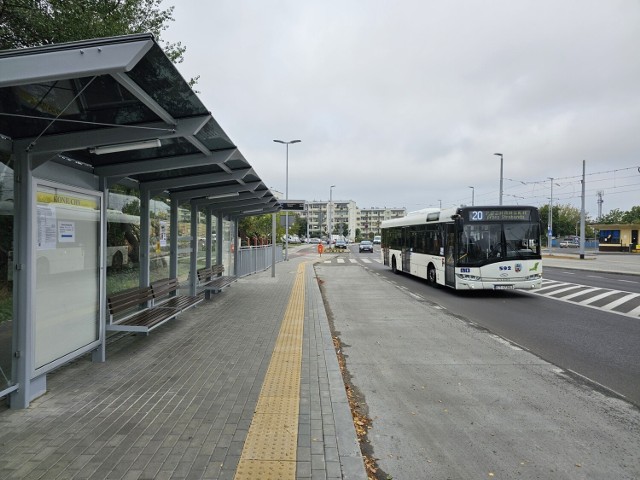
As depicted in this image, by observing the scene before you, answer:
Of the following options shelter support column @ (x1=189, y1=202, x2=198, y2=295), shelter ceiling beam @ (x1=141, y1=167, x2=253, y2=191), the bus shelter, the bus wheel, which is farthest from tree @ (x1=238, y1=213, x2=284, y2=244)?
the bus shelter

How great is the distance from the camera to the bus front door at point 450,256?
1284 cm

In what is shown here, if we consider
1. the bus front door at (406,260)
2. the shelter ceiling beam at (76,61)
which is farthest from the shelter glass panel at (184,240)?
the bus front door at (406,260)

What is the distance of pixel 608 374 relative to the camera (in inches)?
220

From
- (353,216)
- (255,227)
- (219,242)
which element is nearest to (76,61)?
(219,242)

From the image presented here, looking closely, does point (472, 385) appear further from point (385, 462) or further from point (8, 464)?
point (8, 464)

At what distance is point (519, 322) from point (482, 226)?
13.3 ft

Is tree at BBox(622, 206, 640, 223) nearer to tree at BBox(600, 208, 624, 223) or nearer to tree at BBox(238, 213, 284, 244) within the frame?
tree at BBox(600, 208, 624, 223)

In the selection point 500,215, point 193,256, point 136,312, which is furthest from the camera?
point 500,215

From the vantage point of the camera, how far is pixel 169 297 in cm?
893

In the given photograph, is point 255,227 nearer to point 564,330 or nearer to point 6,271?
point 564,330

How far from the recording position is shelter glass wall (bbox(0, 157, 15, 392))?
3979 millimetres

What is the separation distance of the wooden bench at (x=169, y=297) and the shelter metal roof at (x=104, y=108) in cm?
257

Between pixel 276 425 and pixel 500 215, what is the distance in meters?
10.6

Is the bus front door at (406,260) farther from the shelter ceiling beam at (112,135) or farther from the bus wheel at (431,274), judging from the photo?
the shelter ceiling beam at (112,135)
